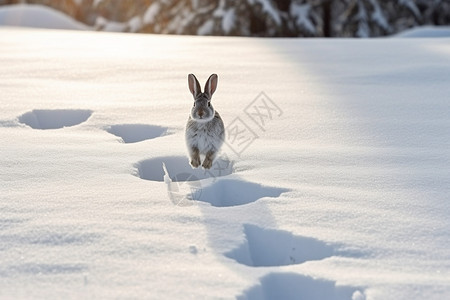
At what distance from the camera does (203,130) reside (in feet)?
11.5

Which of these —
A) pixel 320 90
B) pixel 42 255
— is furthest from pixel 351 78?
pixel 42 255

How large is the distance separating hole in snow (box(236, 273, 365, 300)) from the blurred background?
11.4 meters

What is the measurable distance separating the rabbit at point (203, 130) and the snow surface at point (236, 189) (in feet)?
0.36

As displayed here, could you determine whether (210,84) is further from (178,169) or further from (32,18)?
(32,18)

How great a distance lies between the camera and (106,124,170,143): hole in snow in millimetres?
4137

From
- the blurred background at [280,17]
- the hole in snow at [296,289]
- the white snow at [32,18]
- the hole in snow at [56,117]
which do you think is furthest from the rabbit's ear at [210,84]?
the white snow at [32,18]

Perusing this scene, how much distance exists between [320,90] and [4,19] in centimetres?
1051

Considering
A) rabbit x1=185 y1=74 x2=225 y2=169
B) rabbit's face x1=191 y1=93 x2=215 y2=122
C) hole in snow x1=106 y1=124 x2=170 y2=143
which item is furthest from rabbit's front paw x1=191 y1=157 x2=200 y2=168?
hole in snow x1=106 y1=124 x2=170 y2=143

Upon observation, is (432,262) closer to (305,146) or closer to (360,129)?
(305,146)

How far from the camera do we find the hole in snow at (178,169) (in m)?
3.45

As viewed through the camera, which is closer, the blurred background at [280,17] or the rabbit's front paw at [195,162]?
the rabbit's front paw at [195,162]

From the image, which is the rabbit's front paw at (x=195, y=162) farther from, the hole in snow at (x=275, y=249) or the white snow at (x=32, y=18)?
the white snow at (x=32, y=18)

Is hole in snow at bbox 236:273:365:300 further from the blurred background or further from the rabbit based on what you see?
the blurred background

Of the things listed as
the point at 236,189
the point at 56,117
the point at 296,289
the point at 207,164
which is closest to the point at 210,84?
the point at 207,164
